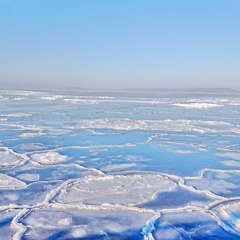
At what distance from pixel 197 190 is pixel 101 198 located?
1478 millimetres

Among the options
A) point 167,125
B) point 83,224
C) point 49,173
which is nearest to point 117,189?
point 83,224

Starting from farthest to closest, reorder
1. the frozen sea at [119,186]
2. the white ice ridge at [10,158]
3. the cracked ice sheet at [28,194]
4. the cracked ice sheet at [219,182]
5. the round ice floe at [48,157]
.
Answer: the round ice floe at [48,157] → the white ice ridge at [10,158] → the cracked ice sheet at [219,182] → the cracked ice sheet at [28,194] → the frozen sea at [119,186]

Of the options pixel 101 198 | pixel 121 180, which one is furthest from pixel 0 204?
pixel 121 180

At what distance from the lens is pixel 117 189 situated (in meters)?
5.07

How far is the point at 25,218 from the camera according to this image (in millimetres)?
3988

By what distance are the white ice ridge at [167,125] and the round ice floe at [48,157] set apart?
13.2ft

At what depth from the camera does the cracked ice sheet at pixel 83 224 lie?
3623mm

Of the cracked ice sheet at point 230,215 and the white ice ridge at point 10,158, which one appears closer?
the cracked ice sheet at point 230,215

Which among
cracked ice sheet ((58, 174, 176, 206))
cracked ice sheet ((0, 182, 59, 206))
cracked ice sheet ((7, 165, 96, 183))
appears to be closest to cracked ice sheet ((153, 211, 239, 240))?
cracked ice sheet ((58, 174, 176, 206))

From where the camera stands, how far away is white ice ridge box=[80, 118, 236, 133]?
1113cm

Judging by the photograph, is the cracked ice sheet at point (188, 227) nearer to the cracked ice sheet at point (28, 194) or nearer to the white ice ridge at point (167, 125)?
the cracked ice sheet at point (28, 194)

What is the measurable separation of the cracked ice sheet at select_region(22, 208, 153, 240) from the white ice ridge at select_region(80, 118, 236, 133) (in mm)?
6996

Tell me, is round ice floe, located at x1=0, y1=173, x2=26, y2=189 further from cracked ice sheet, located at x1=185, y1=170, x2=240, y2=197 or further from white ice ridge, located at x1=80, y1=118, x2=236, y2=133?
white ice ridge, located at x1=80, y1=118, x2=236, y2=133

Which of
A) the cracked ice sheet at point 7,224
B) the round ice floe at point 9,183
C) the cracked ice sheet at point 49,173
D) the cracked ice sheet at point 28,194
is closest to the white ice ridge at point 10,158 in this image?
the cracked ice sheet at point 49,173
